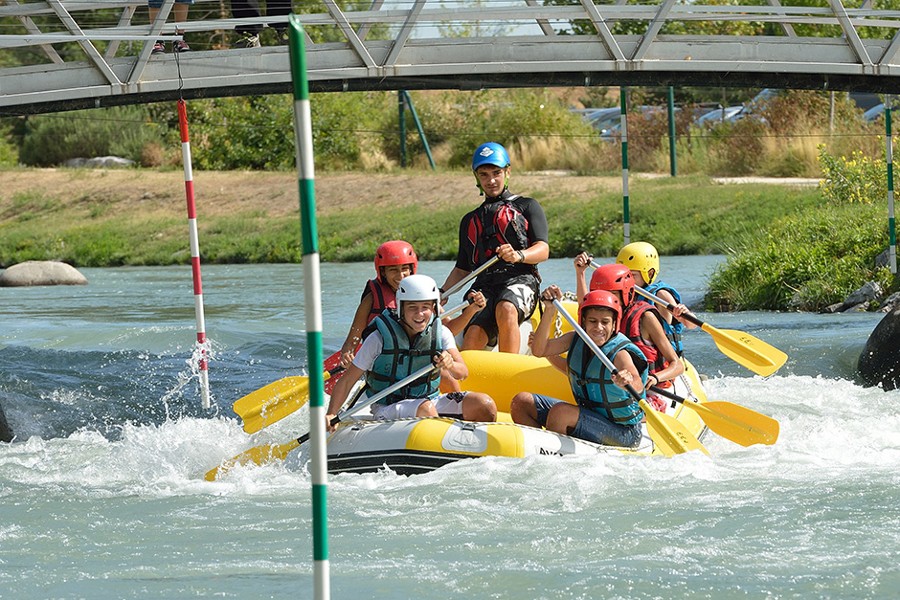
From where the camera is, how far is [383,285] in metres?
7.72

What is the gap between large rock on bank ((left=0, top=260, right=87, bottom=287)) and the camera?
19859 millimetres

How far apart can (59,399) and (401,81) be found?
11.4 ft

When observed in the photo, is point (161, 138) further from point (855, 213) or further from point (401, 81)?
point (401, 81)

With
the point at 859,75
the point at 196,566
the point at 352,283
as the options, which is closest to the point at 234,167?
the point at 352,283

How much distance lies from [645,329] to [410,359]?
153cm

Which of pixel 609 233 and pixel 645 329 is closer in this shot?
pixel 645 329

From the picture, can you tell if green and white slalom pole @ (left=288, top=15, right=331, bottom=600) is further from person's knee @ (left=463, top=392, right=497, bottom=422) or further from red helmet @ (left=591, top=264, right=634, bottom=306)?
red helmet @ (left=591, top=264, right=634, bottom=306)

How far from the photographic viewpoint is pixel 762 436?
756 cm

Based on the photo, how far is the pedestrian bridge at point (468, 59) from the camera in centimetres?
983

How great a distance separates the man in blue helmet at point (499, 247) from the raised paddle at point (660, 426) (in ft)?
2.41

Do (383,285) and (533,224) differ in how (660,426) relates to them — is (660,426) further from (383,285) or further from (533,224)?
(383,285)

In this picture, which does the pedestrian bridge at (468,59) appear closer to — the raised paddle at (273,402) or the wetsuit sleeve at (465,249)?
the wetsuit sleeve at (465,249)

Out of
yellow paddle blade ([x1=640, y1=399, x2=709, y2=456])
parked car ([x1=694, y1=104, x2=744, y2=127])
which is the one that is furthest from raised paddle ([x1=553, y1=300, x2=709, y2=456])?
parked car ([x1=694, y1=104, x2=744, y2=127])

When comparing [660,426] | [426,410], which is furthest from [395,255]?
[660,426]
